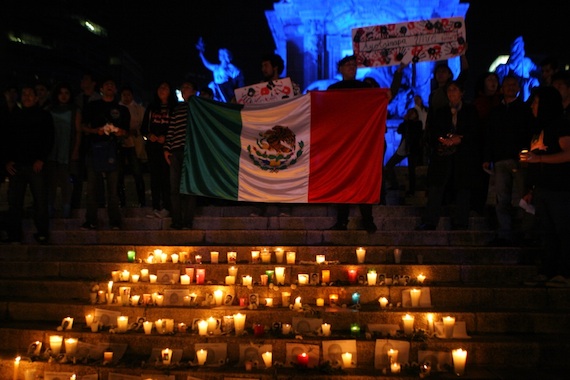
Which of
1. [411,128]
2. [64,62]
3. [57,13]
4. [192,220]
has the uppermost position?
[57,13]

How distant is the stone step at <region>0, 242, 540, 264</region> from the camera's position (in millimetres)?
5875

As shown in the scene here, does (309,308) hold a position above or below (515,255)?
below

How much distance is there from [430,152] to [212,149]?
3161mm

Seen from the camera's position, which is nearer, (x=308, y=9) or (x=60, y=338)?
(x=60, y=338)

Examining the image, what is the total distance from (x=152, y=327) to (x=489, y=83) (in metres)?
6.22

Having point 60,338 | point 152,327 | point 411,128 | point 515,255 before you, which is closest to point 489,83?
point 411,128

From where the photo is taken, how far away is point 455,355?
13.9ft

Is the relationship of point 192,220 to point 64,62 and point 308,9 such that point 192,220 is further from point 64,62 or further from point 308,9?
point 64,62

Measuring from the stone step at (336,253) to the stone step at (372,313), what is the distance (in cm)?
76

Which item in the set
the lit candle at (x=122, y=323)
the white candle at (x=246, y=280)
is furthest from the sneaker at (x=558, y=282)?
the lit candle at (x=122, y=323)

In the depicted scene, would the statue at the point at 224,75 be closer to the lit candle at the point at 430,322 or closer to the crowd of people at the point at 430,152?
the crowd of people at the point at 430,152

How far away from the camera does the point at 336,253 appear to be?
596cm

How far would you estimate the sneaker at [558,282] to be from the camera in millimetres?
5156

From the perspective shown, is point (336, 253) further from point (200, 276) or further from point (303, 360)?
point (303, 360)
